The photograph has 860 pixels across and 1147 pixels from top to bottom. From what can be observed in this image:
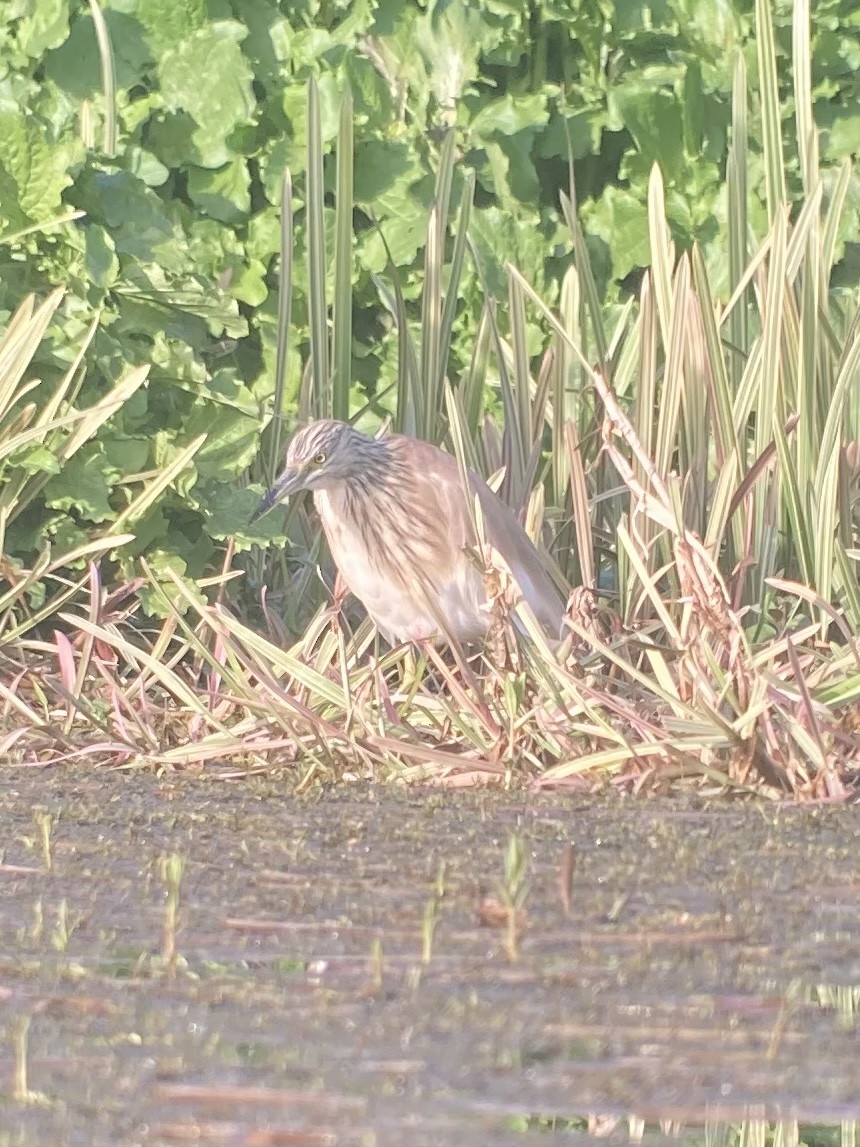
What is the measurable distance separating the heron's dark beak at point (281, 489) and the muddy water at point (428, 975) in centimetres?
112

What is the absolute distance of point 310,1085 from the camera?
172 centimetres

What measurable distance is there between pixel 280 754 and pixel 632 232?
89.5 inches

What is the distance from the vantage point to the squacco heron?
4.02 meters

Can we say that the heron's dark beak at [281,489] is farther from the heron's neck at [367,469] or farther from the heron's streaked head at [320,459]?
the heron's neck at [367,469]

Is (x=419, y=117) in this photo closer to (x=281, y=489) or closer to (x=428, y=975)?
(x=281, y=489)

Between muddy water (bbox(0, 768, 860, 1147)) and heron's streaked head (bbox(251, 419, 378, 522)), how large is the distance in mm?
1286

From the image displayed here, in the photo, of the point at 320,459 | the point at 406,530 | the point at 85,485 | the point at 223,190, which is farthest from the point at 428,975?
the point at 223,190

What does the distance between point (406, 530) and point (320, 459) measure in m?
0.33

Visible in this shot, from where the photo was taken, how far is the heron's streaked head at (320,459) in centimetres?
429

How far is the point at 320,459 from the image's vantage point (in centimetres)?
435

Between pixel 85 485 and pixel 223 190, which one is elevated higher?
pixel 223 190

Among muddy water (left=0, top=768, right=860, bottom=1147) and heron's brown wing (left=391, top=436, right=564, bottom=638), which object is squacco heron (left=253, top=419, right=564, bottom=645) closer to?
heron's brown wing (left=391, top=436, right=564, bottom=638)

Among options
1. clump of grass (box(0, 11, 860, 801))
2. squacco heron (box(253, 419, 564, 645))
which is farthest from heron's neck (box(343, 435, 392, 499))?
clump of grass (box(0, 11, 860, 801))

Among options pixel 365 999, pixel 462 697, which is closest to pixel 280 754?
pixel 462 697
